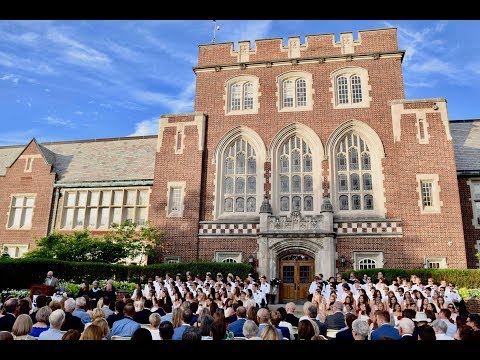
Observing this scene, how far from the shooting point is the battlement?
68.0 feet

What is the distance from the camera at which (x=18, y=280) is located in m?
14.8

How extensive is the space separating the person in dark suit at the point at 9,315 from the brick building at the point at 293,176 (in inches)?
501

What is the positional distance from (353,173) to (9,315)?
1649 centimetres

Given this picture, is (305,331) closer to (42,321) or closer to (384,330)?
(384,330)

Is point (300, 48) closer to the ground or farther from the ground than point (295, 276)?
farther from the ground

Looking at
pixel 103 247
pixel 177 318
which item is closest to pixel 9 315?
pixel 177 318

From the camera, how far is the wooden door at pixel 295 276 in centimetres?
1777

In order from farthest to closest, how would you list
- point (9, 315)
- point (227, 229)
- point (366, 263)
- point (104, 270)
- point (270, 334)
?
point (227, 229)
point (366, 263)
point (104, 270)
point (9, 315)
point (270, 334)

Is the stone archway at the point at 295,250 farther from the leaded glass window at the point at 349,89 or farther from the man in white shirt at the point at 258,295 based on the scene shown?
the leaded glass window at the point at 349,89

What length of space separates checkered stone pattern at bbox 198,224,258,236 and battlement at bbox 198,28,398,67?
9.42 metres

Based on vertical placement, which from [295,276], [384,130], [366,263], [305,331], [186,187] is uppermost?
[384,130]

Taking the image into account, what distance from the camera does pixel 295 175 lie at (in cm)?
1988
